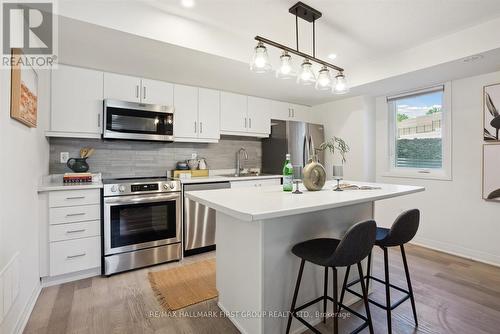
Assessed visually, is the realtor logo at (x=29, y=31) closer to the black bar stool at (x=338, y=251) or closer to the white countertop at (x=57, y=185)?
the white countertop at (x=57, y=185)

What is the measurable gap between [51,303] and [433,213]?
4.40 metres

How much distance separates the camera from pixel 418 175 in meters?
3.52

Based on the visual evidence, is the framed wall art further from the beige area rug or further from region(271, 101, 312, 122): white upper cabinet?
region(271, 101, 312, 122): white upper cabinet

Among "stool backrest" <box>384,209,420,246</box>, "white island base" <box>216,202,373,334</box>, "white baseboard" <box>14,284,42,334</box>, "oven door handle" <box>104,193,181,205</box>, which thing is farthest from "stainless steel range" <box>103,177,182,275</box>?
"stool backrest" <box>384,209,420,246</box>

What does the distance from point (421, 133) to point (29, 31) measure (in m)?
4.56

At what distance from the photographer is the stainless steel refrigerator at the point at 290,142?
3.92 metres

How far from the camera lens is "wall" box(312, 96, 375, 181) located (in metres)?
3.85

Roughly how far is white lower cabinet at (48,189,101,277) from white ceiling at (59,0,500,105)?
1399 mm

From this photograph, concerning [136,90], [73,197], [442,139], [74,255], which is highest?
[136,90]

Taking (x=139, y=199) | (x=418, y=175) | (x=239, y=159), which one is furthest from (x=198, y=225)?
(x=418, y=175)

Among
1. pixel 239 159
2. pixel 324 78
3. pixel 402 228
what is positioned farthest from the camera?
pixel 239 159

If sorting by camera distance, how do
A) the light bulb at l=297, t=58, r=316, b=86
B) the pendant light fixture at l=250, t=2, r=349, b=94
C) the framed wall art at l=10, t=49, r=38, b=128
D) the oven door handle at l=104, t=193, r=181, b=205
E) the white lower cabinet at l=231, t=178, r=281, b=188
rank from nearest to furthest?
the framed wall art at l=10, t=49, r=38, b=128
the pendant light fixture at l=250, t=2, r=349, b=94
the light bulb at l=297, t=58, r=316, b=86
the oven door handle at l=104, t=193, r=181, b=205
the white lower cabinet at l=231, t=178, r=281, b=188

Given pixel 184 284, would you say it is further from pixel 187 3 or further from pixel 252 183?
pixel 187 3

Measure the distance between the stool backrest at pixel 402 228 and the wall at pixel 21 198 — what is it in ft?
7.83
